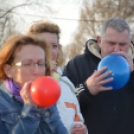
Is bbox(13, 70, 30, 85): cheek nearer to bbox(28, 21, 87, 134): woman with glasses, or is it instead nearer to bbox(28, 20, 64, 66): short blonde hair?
bbox(28, 21, 87, 134): woman with glasses

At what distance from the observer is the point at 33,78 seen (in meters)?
2.34

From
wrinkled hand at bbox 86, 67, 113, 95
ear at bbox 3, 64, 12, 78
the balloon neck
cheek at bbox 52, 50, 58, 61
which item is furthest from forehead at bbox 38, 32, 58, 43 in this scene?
ear at bbox 3, 64, 12, 78

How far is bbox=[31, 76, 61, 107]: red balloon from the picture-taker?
7.11 feet

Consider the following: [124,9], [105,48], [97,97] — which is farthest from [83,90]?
[124,9]

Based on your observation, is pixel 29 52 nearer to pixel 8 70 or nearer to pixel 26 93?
pixel 8 70

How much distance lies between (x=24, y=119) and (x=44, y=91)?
0.23 metres

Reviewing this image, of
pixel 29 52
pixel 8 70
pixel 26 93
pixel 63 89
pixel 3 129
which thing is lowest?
pixel 3 129

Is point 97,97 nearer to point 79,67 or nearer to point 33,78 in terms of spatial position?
point 79,67

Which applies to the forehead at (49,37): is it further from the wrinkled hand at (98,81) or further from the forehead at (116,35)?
the forehead at (116,35)

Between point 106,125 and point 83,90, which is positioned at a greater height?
point 83,90

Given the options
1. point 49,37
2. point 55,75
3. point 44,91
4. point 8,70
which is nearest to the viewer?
point 44,91

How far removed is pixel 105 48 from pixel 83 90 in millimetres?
530

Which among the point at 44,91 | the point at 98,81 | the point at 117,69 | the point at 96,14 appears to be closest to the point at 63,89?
the point at 98,81

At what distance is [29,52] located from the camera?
2402 mm
